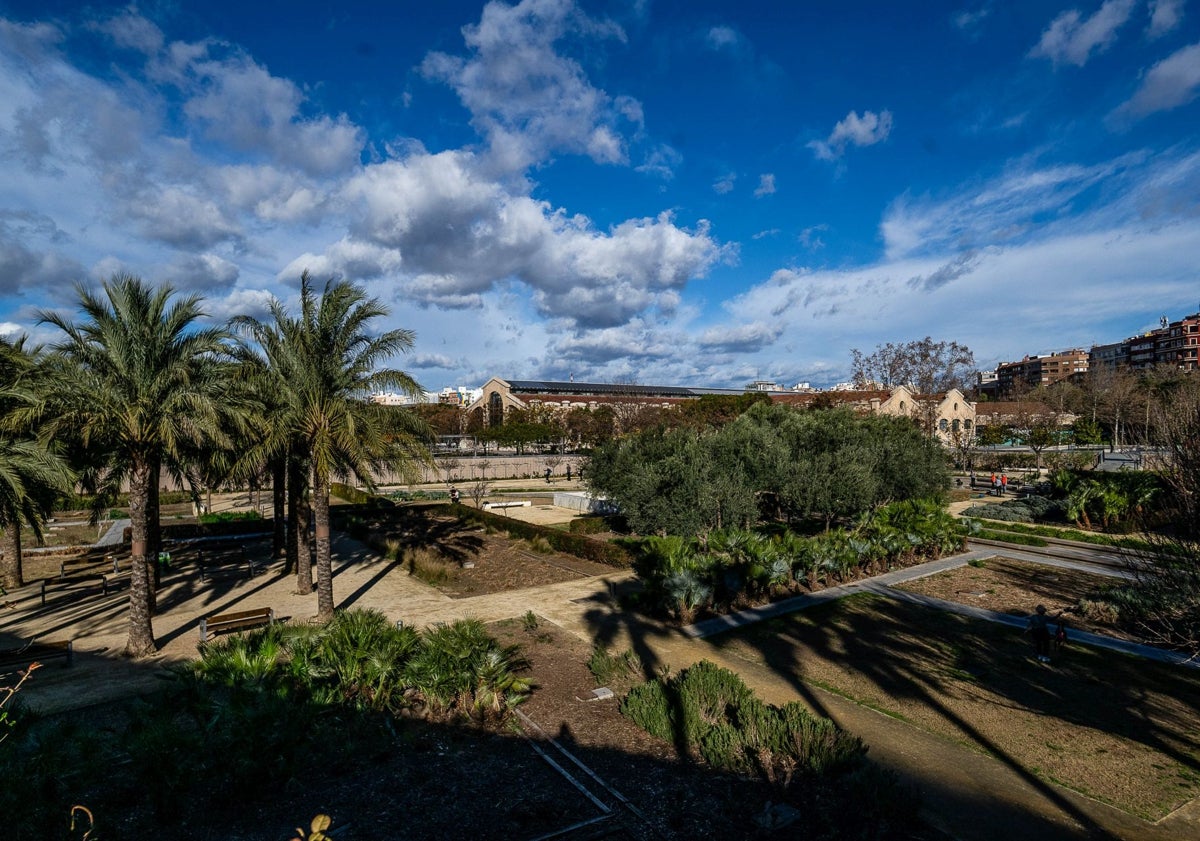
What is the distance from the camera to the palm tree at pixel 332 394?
44.7 ft

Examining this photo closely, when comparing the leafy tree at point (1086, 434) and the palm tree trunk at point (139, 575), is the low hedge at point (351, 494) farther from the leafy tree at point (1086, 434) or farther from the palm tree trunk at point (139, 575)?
the leafy tree at point (1086, 434)

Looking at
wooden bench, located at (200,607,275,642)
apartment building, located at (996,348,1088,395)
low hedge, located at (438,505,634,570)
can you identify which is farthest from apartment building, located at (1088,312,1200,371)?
wooden bench, located at (200,607,275,642)

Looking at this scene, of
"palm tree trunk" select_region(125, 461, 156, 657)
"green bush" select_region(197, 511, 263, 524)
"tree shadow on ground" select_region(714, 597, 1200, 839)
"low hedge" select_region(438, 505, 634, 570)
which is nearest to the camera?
"tree shadow on ground" select_region(714, 597, 1200, 839)

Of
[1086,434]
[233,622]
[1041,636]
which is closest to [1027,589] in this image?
[1041,636]

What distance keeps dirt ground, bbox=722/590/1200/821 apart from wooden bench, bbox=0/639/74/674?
40.4ft

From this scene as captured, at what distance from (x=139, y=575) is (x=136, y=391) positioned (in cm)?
348

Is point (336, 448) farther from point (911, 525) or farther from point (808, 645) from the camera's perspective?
point (911, 525)

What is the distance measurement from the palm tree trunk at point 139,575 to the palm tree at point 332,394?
9.37 ft

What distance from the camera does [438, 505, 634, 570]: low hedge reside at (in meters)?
19.8

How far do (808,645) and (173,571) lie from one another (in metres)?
19.0

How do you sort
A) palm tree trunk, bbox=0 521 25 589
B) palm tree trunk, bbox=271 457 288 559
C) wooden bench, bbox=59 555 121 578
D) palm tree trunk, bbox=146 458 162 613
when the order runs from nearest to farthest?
palm tree trunk, bbox=146 458 162 613 → palm tree trunk, bbox=0 521 25 589 → wooden bench, bbox=59 555 121 578 → palm tree trunk, bbox=271 457 288 559

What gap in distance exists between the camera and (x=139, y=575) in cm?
1166

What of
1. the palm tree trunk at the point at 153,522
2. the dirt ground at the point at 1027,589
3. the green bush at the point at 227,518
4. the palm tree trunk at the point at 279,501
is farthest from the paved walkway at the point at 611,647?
the green bush at the point at 227,518

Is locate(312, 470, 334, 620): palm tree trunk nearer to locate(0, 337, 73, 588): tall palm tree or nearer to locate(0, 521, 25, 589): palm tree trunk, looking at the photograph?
locate(0, 337, 73, 588): tall palm tree
